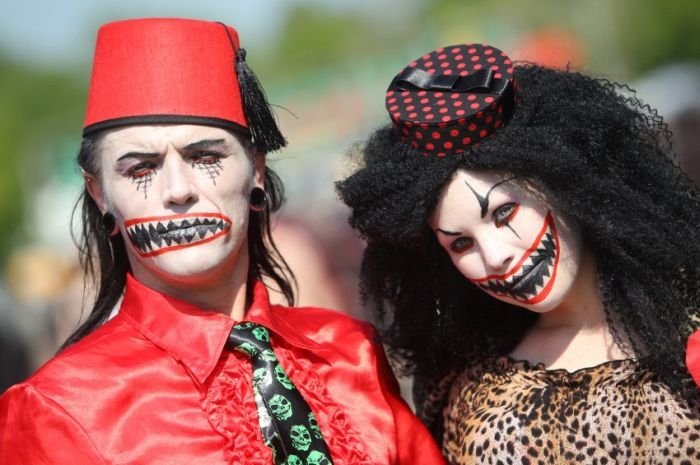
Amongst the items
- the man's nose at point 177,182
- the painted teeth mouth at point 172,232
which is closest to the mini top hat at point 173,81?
the man's nose at point 177,182

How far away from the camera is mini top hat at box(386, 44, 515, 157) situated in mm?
3238

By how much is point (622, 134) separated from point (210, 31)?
1.27 meters

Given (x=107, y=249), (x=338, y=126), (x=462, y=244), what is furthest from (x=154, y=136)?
(x=338, y=126)

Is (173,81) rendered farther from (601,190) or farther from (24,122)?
(24,122)

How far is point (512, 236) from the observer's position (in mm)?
3289

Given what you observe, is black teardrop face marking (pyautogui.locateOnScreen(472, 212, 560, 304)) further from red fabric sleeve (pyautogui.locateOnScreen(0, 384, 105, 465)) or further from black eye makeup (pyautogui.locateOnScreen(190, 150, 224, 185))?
red fabric sleeve (pyautogui.locateOnScreen(0, 384, 105, 465))

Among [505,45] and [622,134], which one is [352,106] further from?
[622,134]

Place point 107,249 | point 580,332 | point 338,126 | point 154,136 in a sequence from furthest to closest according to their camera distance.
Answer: point 338,126 < point 107,249 < point 580,332 < point 154,136

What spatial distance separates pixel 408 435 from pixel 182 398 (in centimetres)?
75

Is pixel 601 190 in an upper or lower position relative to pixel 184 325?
upper

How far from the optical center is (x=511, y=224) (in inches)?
129

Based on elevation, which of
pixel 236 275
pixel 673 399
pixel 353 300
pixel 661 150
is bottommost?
pixel 353 300

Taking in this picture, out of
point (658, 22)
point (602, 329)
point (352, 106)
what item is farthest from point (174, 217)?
point (658, 22)

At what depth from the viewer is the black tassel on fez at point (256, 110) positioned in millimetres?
3393
